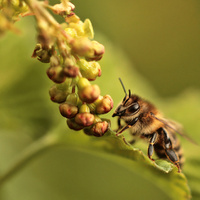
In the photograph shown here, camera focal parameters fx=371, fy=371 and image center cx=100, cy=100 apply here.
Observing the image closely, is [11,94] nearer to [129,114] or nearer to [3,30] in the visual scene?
[129,114]

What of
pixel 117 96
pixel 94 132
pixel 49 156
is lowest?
pixel 49 156

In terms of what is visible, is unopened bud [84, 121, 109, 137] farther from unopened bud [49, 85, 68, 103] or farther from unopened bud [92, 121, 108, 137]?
unopened bud [49, 85, 68, 103]

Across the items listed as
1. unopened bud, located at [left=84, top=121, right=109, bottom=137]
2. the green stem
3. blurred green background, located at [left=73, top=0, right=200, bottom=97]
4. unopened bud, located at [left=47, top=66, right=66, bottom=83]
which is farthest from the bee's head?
blurred green background, located at [left=73, top=0, right=200, bottom=97]

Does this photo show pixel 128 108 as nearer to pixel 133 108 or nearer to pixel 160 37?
pixel 133 108

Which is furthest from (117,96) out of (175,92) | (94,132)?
(175,92)

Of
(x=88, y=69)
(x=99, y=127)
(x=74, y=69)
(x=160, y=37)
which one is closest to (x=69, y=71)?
(x=74, y=69)
